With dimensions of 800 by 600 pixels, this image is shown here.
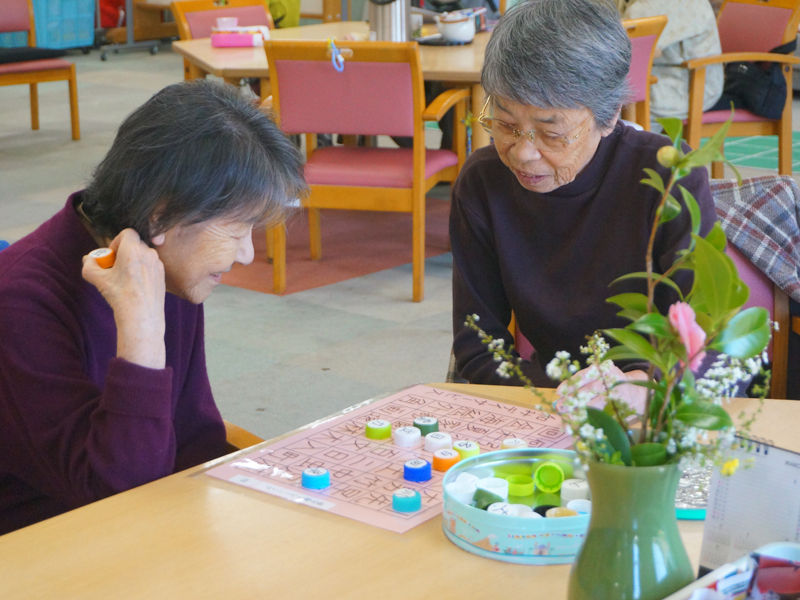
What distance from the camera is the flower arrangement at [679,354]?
0.70m

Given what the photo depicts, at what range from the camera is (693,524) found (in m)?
1.04

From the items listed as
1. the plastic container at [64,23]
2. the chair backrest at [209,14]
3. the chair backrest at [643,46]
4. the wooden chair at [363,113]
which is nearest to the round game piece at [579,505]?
the wooden chair at [363,113]


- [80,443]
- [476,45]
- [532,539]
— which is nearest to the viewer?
[532,539]

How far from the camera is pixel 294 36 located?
4602 mm

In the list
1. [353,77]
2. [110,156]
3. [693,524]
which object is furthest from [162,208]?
[353,77]

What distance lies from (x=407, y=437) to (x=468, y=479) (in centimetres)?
19

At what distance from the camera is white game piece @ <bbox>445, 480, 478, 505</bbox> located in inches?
40.4

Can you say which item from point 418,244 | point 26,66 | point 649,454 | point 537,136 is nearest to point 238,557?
point 649,454

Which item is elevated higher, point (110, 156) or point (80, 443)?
point (110, 156)

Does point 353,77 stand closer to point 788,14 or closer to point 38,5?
point 788,14

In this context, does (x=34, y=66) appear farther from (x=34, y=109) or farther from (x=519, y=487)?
(x=519, y=487)

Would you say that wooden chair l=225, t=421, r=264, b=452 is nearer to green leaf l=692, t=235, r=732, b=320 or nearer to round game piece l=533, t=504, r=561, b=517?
round game piece l=533, t=504, r=561, b=517

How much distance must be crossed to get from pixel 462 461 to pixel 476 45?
360 cm

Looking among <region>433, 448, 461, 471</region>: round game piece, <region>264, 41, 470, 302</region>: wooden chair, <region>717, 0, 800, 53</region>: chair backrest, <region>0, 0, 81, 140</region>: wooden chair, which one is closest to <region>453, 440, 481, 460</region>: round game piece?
<region>433, 448, 461, 471</region>: round game piece
